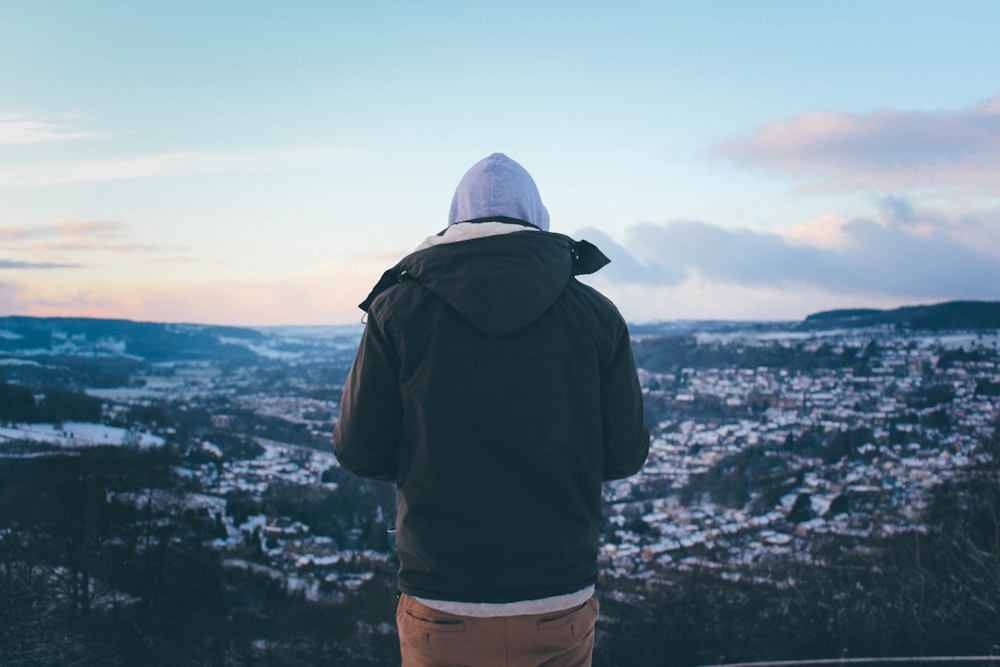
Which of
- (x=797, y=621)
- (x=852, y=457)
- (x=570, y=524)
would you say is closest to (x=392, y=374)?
(x=570, y=524)

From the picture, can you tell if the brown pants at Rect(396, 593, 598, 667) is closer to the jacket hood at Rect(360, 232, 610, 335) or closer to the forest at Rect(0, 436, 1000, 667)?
the jacket hood at Rect(360, 232, 610, 335)

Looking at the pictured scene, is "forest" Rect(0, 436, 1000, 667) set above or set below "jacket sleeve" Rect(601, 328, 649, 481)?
below

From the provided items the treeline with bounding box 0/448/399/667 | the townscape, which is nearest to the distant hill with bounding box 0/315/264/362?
the townscape

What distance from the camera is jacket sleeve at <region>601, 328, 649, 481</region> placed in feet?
5.03

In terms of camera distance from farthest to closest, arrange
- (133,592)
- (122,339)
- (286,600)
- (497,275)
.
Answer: (122,339), (286,600), (133,592), (497,275)

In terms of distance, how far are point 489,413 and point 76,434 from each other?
2191 cm

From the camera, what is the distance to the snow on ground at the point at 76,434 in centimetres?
1546

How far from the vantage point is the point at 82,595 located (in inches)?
270

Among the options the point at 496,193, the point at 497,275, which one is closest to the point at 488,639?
the point at 497,275

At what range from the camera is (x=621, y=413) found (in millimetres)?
1545

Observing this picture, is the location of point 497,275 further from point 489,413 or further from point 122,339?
point 122,339

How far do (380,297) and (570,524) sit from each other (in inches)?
23.9

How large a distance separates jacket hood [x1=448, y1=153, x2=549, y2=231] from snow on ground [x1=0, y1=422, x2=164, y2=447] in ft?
48.5

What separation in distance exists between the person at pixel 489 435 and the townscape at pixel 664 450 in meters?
→ 6.56
